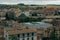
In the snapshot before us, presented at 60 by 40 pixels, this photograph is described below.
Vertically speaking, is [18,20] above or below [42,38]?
above

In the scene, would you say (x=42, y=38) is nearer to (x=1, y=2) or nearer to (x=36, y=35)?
(x=36, y=35)

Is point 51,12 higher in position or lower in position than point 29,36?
higher

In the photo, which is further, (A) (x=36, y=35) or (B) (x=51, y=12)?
(B) (x=51, y=12)

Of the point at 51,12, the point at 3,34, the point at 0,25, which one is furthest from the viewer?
the point at 51,12

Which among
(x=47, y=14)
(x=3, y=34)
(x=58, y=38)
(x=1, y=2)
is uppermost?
(x=1, y=2)

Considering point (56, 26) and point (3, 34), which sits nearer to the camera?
point (3, 34)

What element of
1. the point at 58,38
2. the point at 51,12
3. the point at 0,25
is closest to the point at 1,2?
the point at 0,25

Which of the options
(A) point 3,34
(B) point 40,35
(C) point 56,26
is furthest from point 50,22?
(A) point 3,34

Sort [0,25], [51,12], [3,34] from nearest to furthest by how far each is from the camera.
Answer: [3,34], [0,25], [51,12]

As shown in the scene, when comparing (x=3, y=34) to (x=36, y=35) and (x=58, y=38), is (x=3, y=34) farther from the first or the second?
(x=58, y=38)
